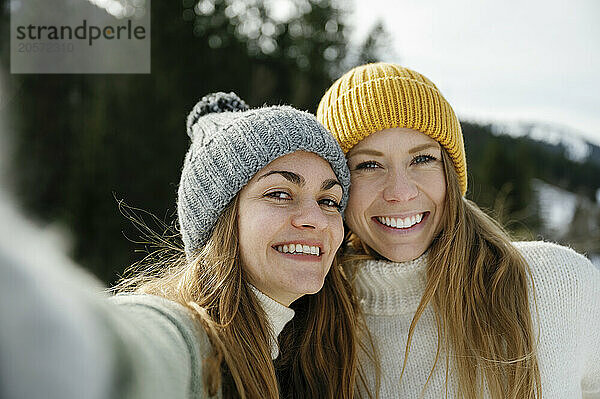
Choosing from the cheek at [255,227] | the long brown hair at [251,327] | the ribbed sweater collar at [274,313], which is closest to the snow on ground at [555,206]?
the long brown hair at [251,327]

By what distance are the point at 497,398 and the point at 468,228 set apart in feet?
2.02

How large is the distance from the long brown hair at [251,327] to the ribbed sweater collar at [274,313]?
3 centimetres

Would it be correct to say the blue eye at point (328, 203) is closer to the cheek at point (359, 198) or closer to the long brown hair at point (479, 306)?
the cheek at point (359, 198)

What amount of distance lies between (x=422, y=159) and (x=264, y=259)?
762 mm

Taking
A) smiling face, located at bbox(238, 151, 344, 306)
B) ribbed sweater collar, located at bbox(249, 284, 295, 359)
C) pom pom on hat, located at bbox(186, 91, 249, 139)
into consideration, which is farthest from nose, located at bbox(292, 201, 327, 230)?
pom pom on hat, located at bbox(186, 91, 249, 139)

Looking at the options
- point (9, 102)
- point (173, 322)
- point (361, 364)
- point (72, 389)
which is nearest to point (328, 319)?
point (361, 364)

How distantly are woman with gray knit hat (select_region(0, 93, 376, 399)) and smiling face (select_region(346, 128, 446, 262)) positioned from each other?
128 mm

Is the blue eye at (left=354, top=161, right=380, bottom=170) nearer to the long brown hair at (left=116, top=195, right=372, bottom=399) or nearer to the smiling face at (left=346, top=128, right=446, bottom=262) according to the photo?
the smiling face at (left=346, top=128, right=446, bottom=262)

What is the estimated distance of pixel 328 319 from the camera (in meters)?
2.21

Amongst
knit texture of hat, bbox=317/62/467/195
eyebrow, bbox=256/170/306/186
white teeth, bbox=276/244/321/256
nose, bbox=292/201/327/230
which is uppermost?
knit texture of hat, bbox=317/62/467/195

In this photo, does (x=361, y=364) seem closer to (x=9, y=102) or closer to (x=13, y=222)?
(x=13, y=222)

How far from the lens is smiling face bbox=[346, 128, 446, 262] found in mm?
2203

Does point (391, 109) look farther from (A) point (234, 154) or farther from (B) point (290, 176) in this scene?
(A) point (234, 154)

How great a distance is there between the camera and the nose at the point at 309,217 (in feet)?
6.15
